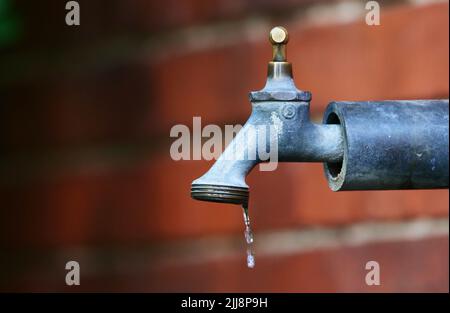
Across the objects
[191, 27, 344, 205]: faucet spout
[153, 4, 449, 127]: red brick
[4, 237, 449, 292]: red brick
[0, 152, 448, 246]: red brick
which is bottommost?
[4, 237, 449, 292]: red brick

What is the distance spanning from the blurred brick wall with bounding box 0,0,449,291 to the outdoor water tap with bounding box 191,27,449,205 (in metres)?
0.27

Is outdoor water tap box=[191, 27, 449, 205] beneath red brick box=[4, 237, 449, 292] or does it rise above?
above

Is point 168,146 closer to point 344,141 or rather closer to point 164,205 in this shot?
point 164,205

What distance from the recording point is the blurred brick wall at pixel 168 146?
927 millimetres

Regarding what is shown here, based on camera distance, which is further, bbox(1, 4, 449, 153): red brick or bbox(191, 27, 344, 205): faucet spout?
bbox(1, 4, 449, 153): red brick

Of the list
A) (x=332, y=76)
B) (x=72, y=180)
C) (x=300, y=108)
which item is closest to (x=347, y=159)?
(x=300, y=108)

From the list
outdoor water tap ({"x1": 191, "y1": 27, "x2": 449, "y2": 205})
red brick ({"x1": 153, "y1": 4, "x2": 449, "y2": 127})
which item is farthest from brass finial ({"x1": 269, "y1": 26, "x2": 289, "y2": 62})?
red brick ({"x1": 153, "y1": 4, "x2": 449, "y2": 127})

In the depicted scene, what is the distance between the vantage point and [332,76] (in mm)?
935

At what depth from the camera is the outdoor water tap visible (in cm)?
64

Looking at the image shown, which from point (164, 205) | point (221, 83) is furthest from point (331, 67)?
point (164, 205)

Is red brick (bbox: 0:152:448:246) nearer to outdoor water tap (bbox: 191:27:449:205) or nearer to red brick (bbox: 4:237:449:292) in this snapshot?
red brick (bbox: 4:237:449:292)

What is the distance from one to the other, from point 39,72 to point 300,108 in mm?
413

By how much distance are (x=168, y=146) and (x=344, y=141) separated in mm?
335

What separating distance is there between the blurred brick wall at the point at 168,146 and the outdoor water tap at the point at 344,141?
10.5 inches
